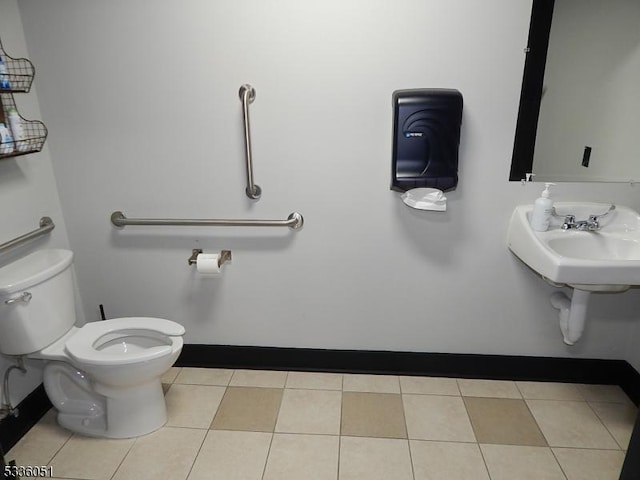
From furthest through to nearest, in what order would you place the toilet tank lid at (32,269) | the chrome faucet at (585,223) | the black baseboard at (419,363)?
the black baseboard at (419,363)
the chrome faucet at (585,223)
the toilet tank lid at (32,269)

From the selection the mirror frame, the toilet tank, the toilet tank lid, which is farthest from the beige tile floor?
the mirror frame

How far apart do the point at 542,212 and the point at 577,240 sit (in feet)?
0.66

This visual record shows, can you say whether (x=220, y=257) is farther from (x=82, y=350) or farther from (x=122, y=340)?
(x=82, y=350)

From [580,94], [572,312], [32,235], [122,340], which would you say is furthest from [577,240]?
[32,235]

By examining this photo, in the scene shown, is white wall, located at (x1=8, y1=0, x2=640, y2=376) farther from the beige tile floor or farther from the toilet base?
the toilet base

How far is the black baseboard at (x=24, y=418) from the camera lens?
181 cm

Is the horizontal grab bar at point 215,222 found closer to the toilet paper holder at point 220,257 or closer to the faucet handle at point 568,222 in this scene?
the toilet paper holder at point 220,257

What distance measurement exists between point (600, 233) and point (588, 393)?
2.60ft

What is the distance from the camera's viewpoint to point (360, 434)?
188 cm

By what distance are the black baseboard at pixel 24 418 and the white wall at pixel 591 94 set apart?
2.38 metres

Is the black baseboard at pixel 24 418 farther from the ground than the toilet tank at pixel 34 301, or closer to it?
closer to it

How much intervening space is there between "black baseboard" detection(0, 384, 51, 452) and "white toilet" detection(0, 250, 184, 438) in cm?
13

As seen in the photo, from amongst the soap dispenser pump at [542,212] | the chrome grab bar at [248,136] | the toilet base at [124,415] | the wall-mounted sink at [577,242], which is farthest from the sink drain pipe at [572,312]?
the toilet base at [124,415]

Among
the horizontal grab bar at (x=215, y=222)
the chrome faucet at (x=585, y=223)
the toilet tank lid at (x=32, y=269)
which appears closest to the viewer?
the toilet tank lid at (x=32, y=269)
